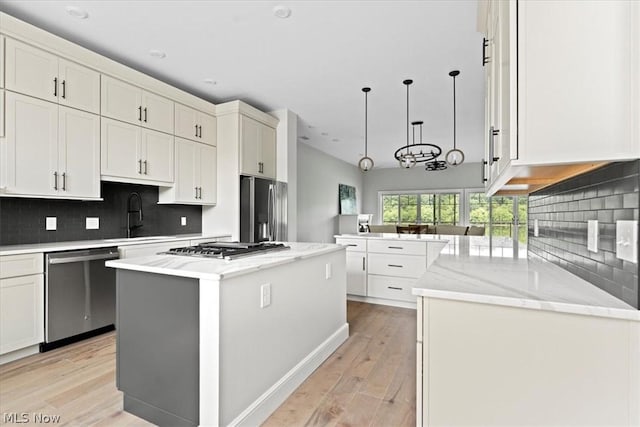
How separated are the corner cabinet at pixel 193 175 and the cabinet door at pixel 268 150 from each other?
65cm

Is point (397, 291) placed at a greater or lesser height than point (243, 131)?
lesser

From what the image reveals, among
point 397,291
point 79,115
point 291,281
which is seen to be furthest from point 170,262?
point 397,291

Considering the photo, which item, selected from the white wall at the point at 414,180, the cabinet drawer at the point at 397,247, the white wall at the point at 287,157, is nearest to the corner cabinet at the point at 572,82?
the cabinet drawer at the point at 397,247

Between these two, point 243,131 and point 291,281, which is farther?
point 243,131

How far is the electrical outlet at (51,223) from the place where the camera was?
2.97 meters

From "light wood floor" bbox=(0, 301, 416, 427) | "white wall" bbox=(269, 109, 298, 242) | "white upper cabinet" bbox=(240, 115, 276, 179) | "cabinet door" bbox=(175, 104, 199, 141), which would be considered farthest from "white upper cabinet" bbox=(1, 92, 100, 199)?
"white wall" bbox=(269, 109, 298, 242)

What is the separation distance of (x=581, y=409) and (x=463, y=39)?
2961 mm

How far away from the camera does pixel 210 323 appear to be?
1.46 m

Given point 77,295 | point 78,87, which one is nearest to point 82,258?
point 77,295

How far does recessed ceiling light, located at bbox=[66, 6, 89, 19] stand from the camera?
2480 millimetres

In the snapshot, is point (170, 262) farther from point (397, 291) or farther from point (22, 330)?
point (397, 291)

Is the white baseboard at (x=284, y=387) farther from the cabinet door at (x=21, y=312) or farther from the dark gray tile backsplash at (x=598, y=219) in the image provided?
the cabinet door at (x=21, y=312)

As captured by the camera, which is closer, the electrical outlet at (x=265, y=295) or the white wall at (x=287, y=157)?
the electrical outlet at (x=265, y=295)

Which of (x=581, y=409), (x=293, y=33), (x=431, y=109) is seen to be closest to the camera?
(x=581, y=409)
